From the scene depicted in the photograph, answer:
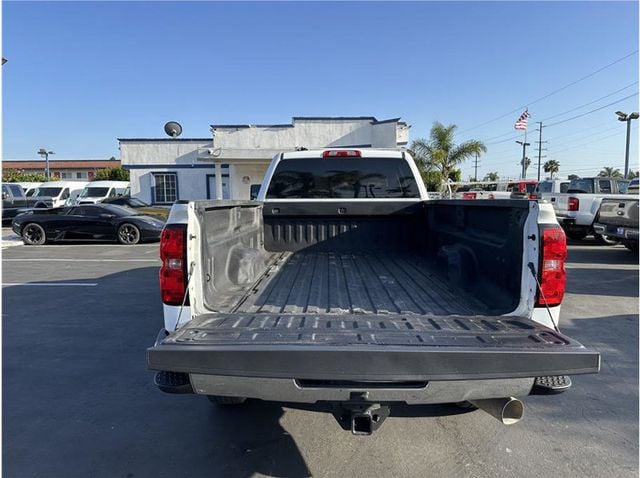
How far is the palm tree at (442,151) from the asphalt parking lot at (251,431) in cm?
2307

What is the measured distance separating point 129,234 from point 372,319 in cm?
1318

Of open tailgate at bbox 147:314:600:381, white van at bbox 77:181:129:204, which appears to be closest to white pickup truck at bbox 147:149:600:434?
open tailgate at bbox 147:314:600:381

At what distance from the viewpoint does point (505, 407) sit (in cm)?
219

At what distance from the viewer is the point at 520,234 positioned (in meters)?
2.56

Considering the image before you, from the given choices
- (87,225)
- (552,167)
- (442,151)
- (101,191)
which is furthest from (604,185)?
(552,167)

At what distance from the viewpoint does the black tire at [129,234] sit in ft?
44.9

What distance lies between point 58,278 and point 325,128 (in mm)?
16286

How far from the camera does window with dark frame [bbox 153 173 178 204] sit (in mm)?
23594

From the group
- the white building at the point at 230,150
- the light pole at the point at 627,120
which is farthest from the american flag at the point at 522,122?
the white building at the point at 230,150

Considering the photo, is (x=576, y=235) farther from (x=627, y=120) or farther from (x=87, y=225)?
(x=627, y=120)

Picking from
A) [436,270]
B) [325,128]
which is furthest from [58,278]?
[325,128]

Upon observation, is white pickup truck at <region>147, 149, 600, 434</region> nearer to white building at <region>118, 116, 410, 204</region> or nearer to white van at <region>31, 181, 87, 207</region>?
white building at <region>118, 116, 410, 204</region>

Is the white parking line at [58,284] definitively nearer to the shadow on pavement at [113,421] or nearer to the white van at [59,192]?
the shadow on pavement at [113,421]

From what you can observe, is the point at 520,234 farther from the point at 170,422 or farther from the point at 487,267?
the point at 170,422
